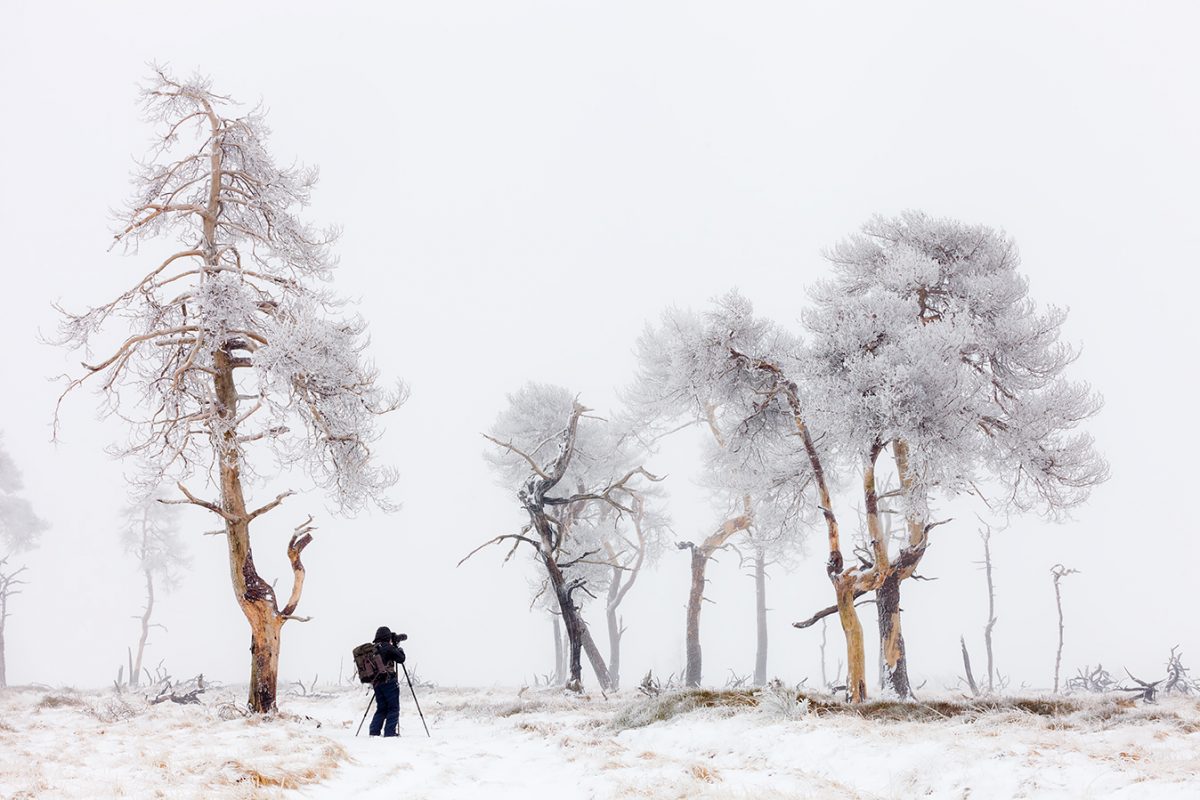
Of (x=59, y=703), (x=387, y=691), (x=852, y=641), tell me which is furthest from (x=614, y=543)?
(x=59, y=703)

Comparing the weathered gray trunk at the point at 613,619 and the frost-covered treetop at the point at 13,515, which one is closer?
the weathered gray trunk at the point at 613,619

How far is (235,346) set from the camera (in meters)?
15.0

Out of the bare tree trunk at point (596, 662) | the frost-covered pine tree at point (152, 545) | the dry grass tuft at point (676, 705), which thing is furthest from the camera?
the frost-covered pine tree at point (152, 545)

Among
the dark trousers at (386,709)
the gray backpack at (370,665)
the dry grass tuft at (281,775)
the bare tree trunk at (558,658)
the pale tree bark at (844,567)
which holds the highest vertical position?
the pale tree bark at (844,567)

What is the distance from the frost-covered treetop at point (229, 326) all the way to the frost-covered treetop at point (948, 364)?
9333 millimetres

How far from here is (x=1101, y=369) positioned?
198875mm

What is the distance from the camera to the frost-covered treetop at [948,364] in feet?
47.6

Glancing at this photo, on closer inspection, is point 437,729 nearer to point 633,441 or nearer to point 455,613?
point 633,441

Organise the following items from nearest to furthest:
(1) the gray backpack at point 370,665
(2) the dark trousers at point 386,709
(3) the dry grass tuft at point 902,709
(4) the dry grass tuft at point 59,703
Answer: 1. (3) the dry grass tuft at point 902,709
2. (2) the dark trousers at point 386,709
3. (1) the gray backpack at point 370,665
4. (4) the dry grass tuft at point 59,703

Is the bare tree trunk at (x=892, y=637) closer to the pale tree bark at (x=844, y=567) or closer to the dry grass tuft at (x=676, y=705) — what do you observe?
the pale tree bark at (x=844, y=567)

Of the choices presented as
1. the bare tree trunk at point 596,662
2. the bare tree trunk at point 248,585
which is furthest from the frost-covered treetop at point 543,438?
the bare tree trunk at point 248,585

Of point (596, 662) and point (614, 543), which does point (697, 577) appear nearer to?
point (596, 662)

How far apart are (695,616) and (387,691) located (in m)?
12.7

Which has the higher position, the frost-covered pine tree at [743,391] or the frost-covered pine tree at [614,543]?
the frost-covered pine tree at [743,391]
